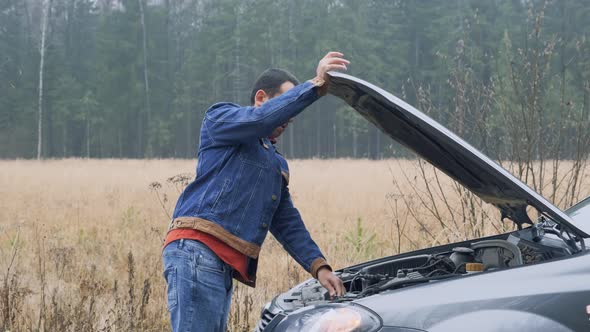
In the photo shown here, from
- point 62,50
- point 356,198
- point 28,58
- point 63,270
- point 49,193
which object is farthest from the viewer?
point 62,50

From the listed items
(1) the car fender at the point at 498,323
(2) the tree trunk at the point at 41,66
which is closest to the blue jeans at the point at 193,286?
(1) the car fender at the point at 498,323

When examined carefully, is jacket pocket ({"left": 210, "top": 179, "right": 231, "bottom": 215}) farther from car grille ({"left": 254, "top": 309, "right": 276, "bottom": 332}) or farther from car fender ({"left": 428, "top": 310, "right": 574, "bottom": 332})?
car fender ({"left": 428, "top": 310, "right": 574, "bottom": 332})

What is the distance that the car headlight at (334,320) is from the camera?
2.25 meters

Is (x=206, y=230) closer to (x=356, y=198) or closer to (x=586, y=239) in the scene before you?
(x=586, y=239)

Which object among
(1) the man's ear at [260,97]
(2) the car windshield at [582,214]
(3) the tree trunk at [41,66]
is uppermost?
(3) the tree trunk at [41,66]

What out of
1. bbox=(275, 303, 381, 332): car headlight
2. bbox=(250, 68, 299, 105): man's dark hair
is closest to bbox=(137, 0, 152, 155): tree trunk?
bbox=(250, 68, 299, 105): man's dark hair

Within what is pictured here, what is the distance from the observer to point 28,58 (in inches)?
1591

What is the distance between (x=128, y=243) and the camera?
27.0 feet

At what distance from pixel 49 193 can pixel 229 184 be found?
40.1ft

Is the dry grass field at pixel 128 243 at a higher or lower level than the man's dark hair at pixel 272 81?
lower

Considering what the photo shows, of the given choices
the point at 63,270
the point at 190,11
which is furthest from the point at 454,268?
the point at 190,11

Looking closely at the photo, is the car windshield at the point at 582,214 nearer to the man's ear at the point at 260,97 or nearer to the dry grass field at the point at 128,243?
the man's ear at the point at 260,97

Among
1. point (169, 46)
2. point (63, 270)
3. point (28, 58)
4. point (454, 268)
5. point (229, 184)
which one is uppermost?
point (169, 46)

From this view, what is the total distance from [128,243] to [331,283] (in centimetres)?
555
